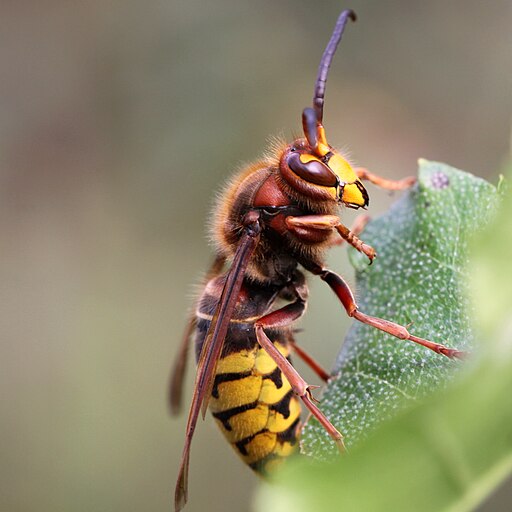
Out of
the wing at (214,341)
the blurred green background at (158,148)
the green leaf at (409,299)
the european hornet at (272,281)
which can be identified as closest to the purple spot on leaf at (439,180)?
the green leaf at (409,299)

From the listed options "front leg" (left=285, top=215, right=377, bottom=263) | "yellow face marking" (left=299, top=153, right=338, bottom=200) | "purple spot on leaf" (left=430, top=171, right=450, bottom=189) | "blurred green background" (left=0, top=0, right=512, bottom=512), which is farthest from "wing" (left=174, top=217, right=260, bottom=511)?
"blurred green background" (left=0, top=0, right=512, bottom=512)

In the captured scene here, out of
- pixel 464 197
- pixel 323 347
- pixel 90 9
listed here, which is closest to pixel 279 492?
pixel 464 197

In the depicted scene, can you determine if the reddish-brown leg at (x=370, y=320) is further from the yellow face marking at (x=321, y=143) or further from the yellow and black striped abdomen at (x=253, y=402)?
the yellow face marking at (x=321, y=143)

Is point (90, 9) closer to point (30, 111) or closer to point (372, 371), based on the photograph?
point (30, 111)

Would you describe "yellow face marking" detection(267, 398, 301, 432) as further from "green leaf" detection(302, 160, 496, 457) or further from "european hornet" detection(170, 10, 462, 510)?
"green leaf" detection(302, 160, 496, 457)

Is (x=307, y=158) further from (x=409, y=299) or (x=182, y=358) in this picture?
(x=182, y=358)

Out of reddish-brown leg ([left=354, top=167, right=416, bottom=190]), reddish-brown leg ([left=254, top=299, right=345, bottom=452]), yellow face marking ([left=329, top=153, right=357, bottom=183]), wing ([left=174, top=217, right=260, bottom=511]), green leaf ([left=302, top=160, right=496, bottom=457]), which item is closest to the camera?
green leaf ([left=302, top=160, right=496, bottom=457])
